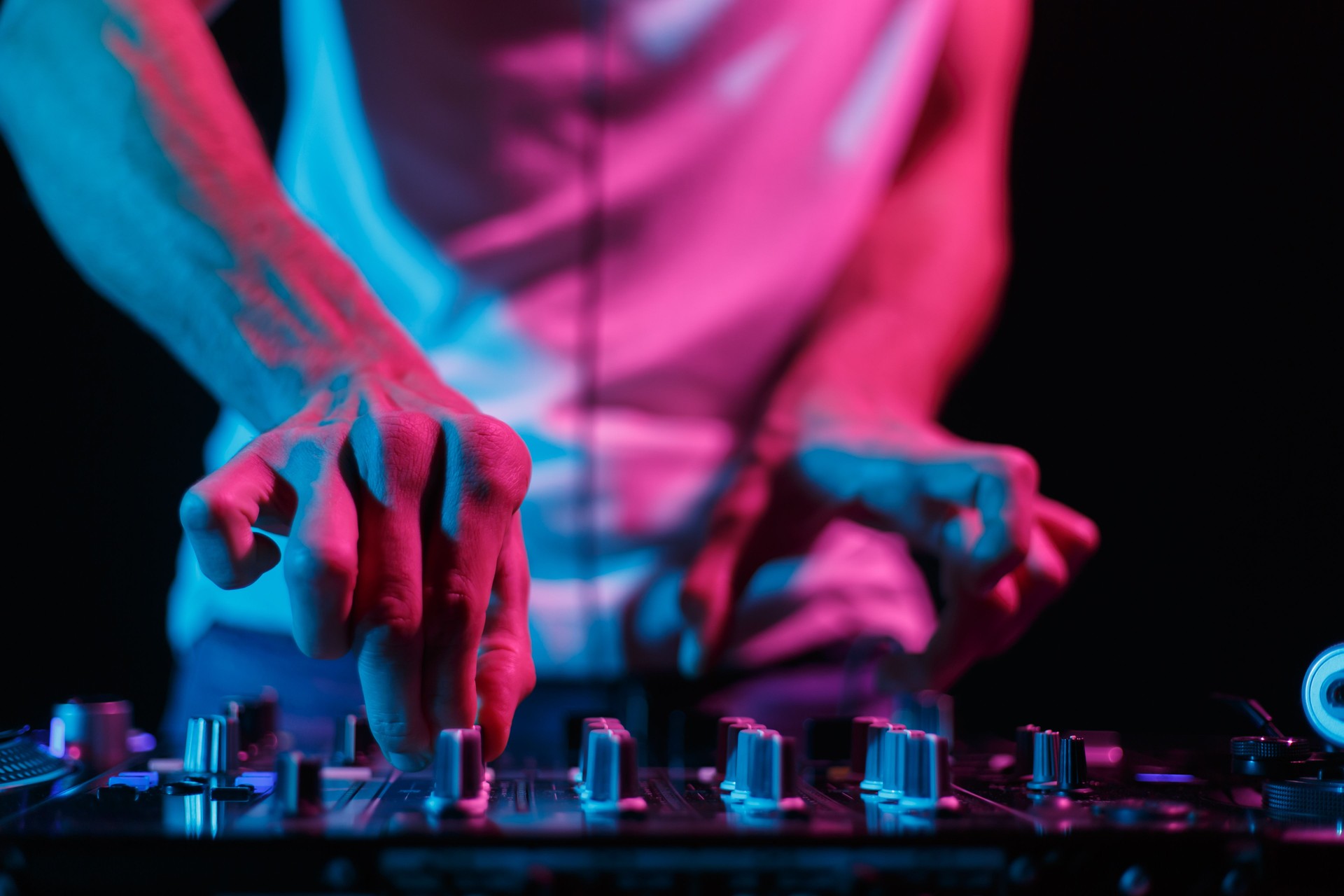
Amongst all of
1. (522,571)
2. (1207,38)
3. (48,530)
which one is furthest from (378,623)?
(1207,38)

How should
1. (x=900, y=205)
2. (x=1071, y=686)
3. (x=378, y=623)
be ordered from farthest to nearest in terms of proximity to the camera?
(x=1071, y=686) → (x=900, y=205) → (x=378, y=623)

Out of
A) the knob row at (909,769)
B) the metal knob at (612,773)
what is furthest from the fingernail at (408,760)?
the knob row at (909,769)

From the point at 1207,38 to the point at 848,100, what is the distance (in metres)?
0.75

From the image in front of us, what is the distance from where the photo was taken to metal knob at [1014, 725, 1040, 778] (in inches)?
36.0

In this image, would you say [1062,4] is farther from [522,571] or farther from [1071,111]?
[522,571]

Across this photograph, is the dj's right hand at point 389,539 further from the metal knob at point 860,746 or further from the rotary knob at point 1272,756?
the rotary knob at point 1272,756

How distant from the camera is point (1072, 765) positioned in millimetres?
852

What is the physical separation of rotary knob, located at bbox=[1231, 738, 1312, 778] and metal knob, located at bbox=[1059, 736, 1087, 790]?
142mm

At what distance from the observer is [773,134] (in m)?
1.50

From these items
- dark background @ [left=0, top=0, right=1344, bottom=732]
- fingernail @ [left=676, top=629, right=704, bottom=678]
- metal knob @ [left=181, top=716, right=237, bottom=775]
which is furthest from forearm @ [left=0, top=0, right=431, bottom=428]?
dark background @ [left=0, top=0, right=1344, bottom=732]

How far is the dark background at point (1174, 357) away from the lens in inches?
69.4

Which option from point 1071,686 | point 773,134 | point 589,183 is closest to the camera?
point 589,183

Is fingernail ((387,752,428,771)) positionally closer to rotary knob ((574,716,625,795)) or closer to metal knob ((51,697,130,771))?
rotary knob ((574,716,625,795))

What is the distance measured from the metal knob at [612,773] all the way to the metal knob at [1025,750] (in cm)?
38
